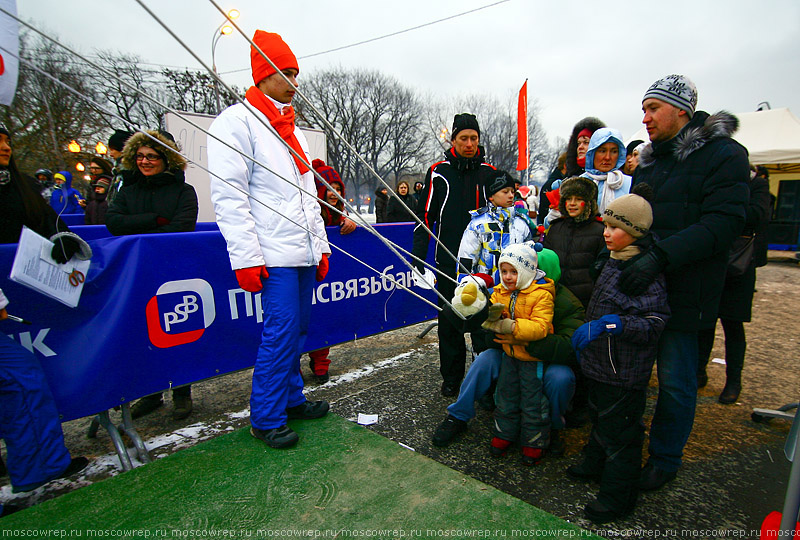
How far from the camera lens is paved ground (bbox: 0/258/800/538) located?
83.8 inches

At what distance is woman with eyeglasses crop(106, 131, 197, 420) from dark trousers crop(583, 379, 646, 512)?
113 inches

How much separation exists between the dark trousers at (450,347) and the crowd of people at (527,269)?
0.02 metres

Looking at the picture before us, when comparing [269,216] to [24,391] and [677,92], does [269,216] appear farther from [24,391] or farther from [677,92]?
[677,92]

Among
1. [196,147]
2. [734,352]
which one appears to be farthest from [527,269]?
[196,147]

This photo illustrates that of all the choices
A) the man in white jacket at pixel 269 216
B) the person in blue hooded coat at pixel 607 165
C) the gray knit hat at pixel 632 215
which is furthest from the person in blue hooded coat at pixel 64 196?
the gray knit hat at pixel 632 215

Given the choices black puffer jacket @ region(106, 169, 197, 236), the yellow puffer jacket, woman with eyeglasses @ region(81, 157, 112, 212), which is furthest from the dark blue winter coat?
woman with eyeglasses @ region(81, 157, 112, 212)

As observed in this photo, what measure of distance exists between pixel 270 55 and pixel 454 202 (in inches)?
66.5

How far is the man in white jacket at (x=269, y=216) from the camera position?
236 cm

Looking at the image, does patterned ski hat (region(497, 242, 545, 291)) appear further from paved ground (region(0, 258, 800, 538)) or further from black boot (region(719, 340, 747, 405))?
black boot (region(719, 340, 747, 405))

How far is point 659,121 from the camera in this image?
7.32ft

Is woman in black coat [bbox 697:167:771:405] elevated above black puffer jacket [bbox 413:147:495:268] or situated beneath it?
situated beneath

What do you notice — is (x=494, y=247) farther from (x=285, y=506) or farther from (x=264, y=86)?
(x=285, y=506)

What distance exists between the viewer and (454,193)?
3.41 metres

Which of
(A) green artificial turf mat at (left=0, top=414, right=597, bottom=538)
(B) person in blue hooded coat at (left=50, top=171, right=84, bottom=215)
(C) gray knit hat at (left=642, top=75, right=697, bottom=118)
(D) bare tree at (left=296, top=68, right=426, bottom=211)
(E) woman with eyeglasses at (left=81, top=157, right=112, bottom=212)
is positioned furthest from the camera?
(D) bare tree at (left=296, top=68, right=426, bottom=211)
